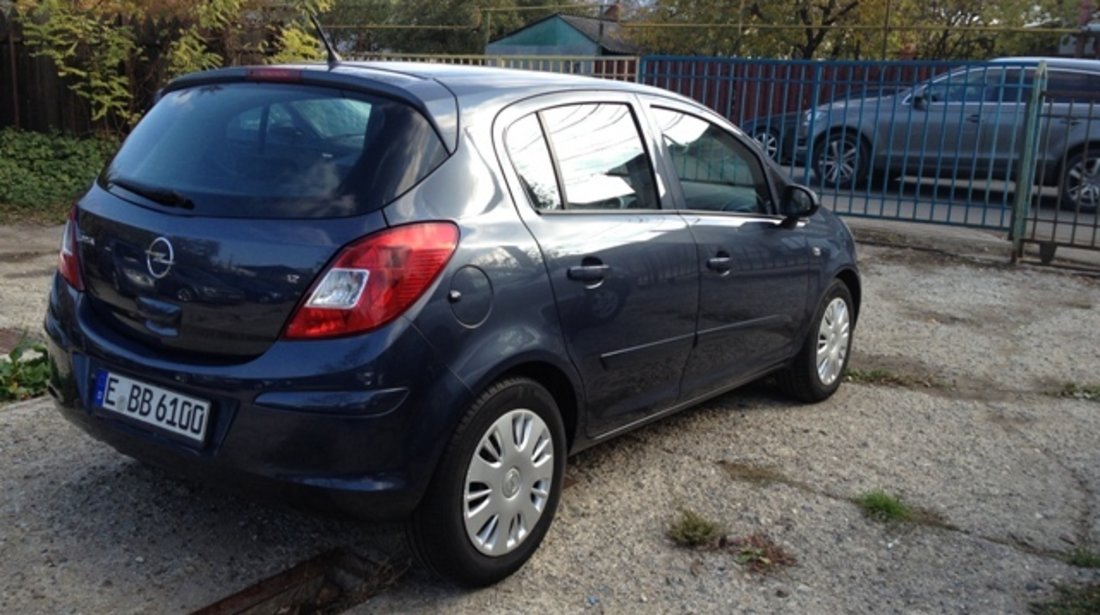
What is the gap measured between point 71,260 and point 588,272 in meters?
1.82

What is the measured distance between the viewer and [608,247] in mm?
3906

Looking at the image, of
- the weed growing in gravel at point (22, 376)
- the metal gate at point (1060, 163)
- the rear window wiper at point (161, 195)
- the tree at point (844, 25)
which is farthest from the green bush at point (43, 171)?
the tree at point (844, 25)

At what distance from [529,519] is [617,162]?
1.46 metres

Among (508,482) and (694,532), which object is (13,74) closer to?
(508,482)

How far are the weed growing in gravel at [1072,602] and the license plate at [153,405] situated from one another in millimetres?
2782

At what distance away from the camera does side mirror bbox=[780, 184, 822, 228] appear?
5.14m

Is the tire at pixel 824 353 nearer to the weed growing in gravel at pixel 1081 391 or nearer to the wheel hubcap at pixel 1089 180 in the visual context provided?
the weed growing in gravel at pixel 1081 391

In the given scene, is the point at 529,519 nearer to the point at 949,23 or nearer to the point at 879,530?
the point at 879,530

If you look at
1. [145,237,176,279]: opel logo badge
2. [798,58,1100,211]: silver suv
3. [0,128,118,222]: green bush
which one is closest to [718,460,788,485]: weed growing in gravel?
[145,237,176,279]: opel logo badge

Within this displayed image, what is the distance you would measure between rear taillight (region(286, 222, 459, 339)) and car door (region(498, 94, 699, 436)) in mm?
610

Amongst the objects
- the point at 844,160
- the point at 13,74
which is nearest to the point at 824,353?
the point at 844,160

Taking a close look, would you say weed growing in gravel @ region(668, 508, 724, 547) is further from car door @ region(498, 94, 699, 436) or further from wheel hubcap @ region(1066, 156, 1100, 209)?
wheel hubcap @ region(1066, 156, 1100, 209)

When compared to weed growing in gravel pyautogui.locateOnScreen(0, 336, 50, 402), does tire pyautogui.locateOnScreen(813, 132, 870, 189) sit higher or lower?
higher

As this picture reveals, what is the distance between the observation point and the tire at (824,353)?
5512 millimetres
